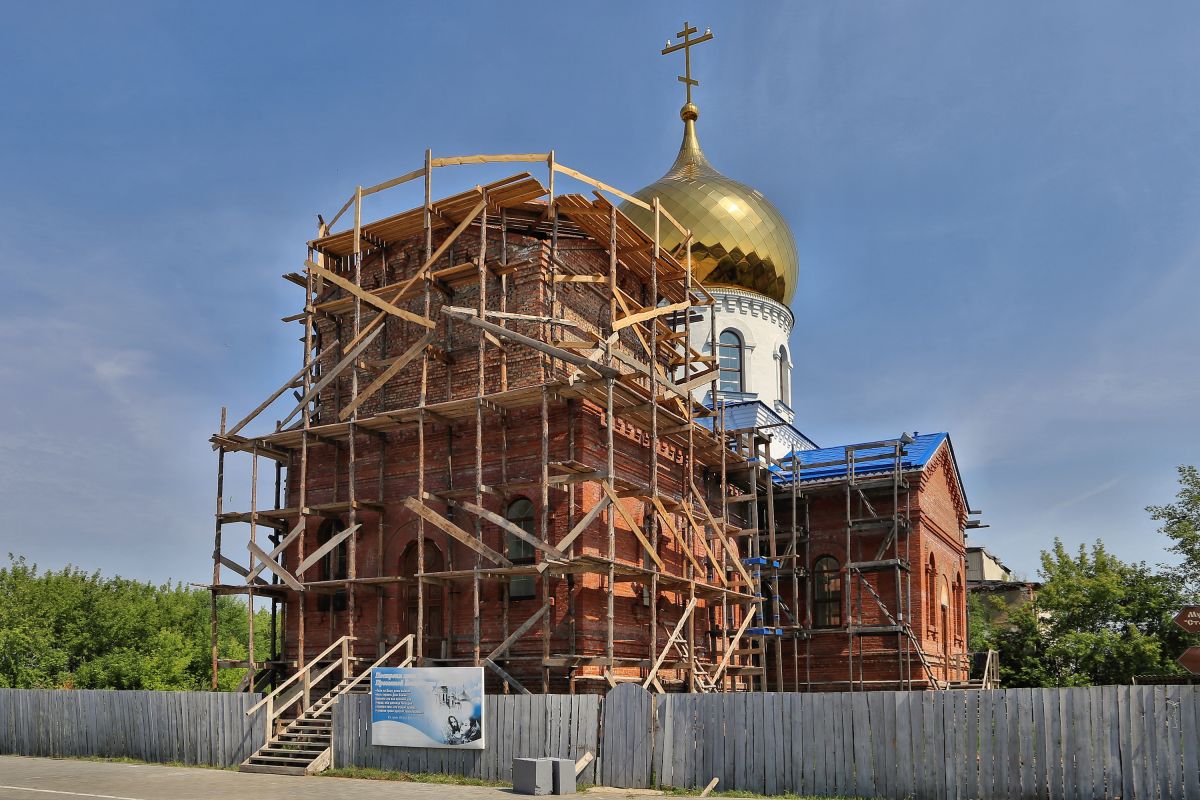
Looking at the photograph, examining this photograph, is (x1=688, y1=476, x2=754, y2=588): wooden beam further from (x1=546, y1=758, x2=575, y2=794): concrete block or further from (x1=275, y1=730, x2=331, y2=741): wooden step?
(x1=275, y1=730, x2=331, y2=741): wooden step

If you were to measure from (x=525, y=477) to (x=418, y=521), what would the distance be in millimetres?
2152

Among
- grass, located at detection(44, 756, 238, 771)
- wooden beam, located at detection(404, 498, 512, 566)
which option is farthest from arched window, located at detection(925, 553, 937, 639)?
grass, located at detection(44, 756, 238, 771)

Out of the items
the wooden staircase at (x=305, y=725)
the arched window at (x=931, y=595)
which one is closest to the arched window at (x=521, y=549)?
the wooden staircase at (x=305, y=725)

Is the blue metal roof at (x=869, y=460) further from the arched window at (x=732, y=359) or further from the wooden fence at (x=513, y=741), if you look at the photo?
the wooden fence at (x=513, y=741)

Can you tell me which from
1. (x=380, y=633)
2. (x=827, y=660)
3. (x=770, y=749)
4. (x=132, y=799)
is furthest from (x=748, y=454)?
(x=132, y=799)

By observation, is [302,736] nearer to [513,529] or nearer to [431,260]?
[513,529]

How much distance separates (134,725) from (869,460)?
1750cm

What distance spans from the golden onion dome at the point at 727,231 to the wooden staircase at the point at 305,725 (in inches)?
596

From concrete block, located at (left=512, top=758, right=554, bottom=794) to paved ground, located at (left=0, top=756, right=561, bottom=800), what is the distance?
0.77 ft

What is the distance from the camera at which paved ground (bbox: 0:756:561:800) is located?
1477 centimetres

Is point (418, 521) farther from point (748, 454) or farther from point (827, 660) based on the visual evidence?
point (827, 660)

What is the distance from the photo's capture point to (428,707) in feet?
55.9

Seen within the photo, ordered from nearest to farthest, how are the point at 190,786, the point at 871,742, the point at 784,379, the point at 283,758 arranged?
the point at 871,742 < the point at 190,786 < the point at 283,758 < the point at 784,379

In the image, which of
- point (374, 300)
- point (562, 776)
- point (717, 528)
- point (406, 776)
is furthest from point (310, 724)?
point (717, 528)
